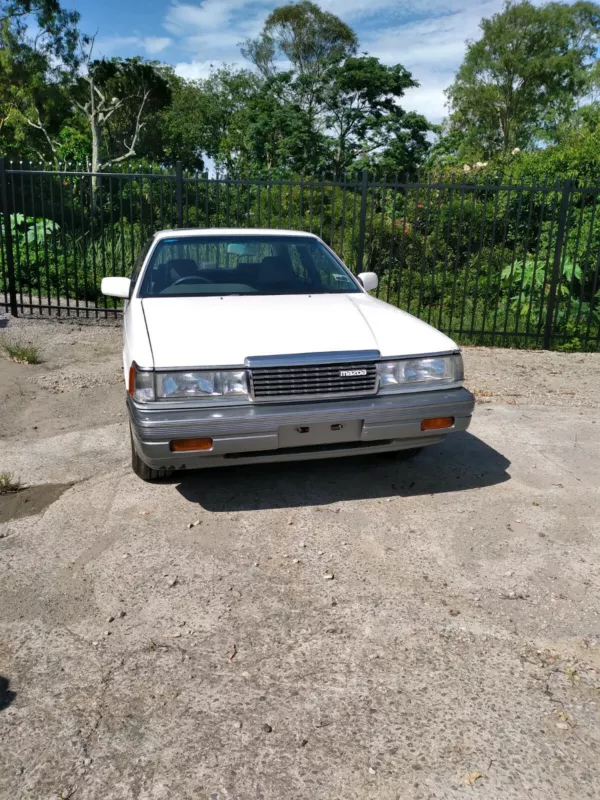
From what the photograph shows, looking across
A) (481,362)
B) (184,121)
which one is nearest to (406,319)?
(481,362)

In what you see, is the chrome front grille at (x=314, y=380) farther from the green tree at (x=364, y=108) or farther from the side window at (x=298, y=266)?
the green tree at (x=364, y=108)

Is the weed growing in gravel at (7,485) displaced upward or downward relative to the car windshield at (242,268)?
downward

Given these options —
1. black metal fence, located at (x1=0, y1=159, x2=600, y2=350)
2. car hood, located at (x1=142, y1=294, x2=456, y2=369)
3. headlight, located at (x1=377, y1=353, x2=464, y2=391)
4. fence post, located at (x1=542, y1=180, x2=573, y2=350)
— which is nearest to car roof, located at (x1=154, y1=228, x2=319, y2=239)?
car hood, located at (x1=142, y1=294, x2=456, y2=369)

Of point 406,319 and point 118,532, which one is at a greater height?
point 406,319

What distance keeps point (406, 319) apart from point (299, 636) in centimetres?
233

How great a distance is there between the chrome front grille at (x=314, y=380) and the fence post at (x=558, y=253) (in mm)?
5794

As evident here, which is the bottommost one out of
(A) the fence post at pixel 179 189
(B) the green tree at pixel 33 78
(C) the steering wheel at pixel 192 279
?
(C) the steering wheel at pixel 192 279

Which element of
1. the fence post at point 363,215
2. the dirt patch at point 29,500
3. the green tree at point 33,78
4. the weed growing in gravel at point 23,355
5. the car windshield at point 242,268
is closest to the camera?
the dirt patch at point 29,500

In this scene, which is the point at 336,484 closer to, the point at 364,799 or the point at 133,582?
the point at 133,582

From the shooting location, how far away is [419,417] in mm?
3904

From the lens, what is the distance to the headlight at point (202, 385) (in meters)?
3.63

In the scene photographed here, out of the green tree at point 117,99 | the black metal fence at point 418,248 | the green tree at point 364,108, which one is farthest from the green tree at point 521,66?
the black metal fence at point 418,248

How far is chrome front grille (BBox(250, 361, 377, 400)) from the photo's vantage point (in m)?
3.68

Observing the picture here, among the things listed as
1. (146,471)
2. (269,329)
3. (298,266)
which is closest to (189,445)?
(146,471)
